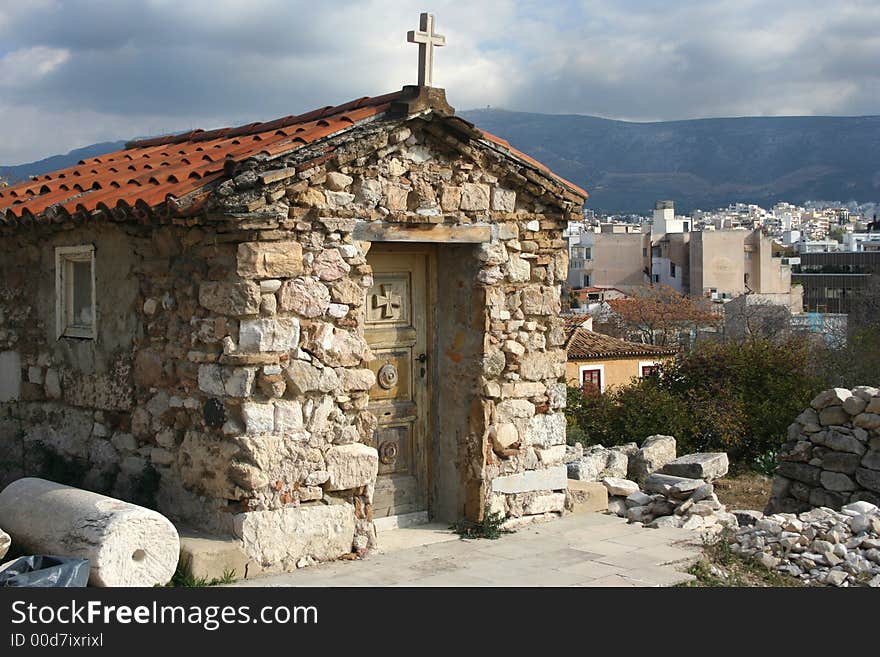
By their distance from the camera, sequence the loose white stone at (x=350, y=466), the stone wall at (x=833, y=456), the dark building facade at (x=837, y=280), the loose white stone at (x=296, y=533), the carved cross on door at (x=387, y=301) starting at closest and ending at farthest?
the loose white stone at (x=296, y=533) < the loose white stone at (x=350, y=466) < the carved cross on door at (x=387, y=301) < the stone wall at (x=833, y=456) < the dark building facade at (x=837, y=280)

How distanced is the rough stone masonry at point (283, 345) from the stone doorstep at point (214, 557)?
0.27 ft

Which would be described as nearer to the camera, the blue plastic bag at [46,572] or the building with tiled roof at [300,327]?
the blue plastic bag at [46,572]

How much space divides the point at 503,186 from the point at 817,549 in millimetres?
3631

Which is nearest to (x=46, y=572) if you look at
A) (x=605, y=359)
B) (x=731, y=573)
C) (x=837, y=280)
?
(x=731, y=573)

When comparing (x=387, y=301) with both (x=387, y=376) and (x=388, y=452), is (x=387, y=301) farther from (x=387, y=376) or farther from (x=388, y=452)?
(x=388, y=452)

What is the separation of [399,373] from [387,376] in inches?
5.9

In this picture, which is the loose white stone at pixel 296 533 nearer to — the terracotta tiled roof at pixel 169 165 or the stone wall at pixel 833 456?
the terracotta tiled roof at pixel 169 165

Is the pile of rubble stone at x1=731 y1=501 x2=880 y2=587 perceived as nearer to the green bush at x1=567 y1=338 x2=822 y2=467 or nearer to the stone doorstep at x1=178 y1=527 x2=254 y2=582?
the stone doorstep at x1=178 y1=527 x2=254 y2=582

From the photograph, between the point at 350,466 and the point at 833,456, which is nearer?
the point at 350,466

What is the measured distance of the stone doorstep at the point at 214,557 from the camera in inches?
252

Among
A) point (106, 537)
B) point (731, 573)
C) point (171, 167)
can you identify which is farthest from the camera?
point (171, 167)

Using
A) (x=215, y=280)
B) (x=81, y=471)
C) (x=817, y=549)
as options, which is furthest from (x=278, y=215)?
(x=817, y=549)

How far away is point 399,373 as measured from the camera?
823 centimetres

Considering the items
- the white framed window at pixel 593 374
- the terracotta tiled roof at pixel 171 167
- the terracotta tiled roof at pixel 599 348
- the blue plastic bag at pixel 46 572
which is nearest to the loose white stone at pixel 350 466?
the blue plastic bag at pixel 46 572
